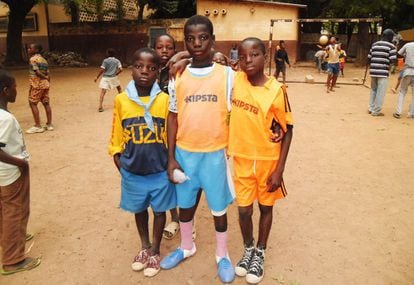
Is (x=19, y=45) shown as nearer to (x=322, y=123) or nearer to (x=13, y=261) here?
(x=322, y=123)

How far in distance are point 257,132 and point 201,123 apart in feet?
1.23

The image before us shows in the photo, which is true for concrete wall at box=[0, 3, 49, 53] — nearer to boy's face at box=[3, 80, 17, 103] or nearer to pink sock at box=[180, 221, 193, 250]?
boy's face at box=[3, 80, 17, 103]

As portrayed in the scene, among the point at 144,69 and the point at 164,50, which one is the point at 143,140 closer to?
the point at 144,69

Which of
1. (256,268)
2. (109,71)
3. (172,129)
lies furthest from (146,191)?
(109,71)

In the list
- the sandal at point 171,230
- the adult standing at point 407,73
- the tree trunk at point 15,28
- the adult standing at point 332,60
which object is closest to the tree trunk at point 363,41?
the adult standing at point 332,60

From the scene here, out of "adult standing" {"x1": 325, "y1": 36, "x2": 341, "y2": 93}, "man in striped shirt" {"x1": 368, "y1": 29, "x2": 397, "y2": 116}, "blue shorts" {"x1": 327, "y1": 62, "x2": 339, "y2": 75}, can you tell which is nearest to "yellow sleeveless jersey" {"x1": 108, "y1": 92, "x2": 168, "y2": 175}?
"man in striped shirt" {"x1": 368, "y1": 29, "x2": 397, "y2": 116}

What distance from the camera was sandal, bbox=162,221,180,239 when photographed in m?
3.17

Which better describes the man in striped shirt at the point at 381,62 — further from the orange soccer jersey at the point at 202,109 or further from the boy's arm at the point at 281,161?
the orange soccer jersey at the point at 202,109

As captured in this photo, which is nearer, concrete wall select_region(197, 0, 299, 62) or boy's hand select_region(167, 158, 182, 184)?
boy's hand select_region(167, 158, 182, 184)

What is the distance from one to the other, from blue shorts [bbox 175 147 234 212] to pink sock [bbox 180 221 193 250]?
215mm

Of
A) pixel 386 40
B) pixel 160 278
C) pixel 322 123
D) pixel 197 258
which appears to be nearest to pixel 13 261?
pixel 160 278

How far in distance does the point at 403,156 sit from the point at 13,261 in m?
4.94

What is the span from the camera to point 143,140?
98.0 inches

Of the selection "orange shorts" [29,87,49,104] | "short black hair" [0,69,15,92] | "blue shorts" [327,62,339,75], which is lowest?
"orange shorts" [29,87,49,104]
